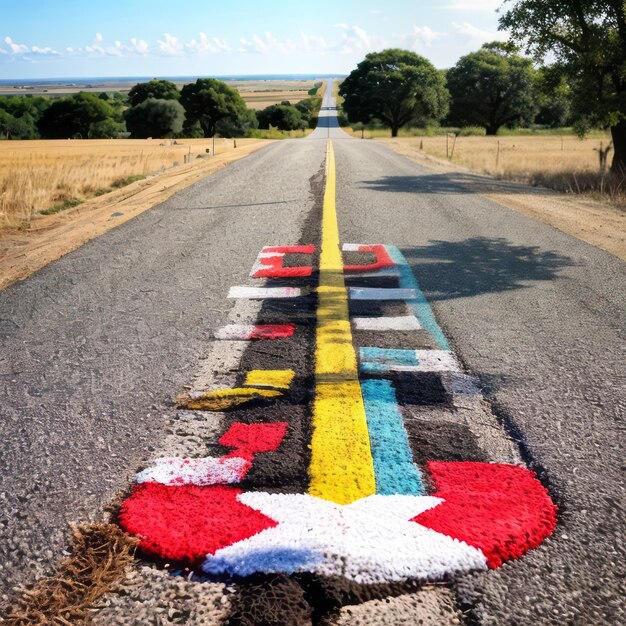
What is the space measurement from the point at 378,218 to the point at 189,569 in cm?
610

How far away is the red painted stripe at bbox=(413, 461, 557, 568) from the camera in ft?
5.30

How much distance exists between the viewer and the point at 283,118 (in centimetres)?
8831

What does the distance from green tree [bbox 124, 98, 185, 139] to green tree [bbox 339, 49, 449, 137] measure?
775 inches

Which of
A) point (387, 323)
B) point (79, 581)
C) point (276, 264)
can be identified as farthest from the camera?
point (276, 264)

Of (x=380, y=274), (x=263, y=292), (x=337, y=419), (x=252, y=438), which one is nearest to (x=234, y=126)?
(x=380, y=274)

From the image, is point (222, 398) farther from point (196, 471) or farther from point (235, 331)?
point (235, 331)

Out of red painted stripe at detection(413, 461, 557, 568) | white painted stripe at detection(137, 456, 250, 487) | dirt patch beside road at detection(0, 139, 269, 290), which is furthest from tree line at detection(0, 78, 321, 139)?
red painted stripe at detection(413, 461, 557, 568)

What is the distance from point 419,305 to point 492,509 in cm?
221

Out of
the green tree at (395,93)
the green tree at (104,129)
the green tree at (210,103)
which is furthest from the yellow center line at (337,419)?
the green tree at (104,129)

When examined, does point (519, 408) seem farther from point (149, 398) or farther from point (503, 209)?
point (503, 209)

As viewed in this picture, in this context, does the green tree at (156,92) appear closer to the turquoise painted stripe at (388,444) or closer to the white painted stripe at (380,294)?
the white painted stripe at (380,294)

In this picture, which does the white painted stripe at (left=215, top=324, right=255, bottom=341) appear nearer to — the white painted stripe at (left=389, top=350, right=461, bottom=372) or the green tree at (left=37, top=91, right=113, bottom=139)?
the white painted stripe at (left=389, top=350, right=461, bottom=372)

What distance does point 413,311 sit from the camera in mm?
3725

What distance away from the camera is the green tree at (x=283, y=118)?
87.8 metres
